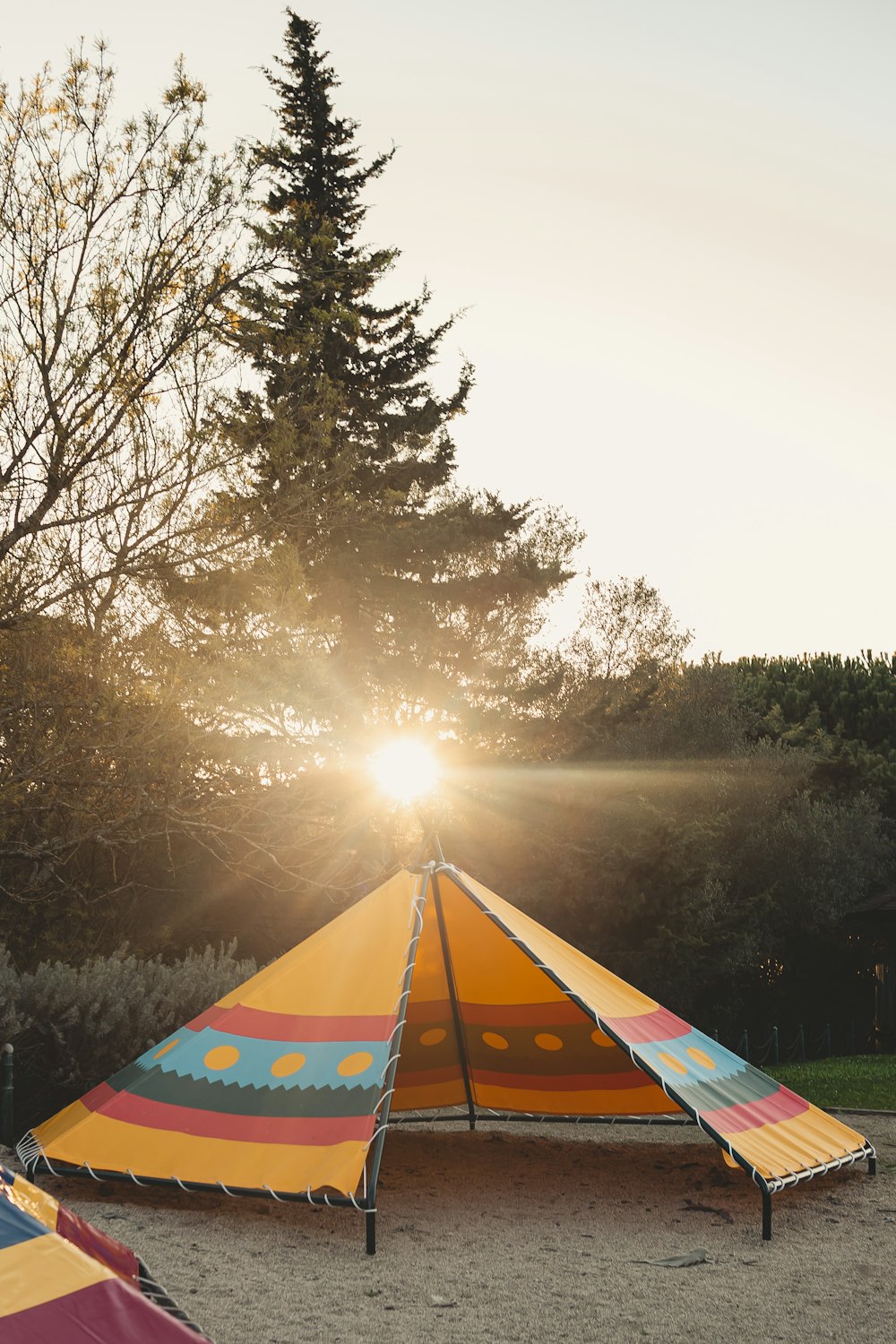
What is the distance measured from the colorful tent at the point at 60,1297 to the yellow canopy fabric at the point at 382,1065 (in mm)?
2799

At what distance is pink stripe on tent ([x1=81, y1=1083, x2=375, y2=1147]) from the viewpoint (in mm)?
5645

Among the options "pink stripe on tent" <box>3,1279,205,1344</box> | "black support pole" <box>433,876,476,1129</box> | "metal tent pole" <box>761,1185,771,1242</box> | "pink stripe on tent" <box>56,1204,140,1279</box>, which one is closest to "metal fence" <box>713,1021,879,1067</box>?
"black support pole" <box>433,876,476,1129</box>

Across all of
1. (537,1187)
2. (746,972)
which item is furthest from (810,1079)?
(746,972)

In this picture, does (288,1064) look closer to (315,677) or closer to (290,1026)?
(290,1026)

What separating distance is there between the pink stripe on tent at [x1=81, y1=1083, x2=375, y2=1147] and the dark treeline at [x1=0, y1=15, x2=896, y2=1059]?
4.03 metres

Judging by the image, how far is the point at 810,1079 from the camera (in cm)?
1373

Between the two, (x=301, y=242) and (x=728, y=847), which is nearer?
(x=301, y=242)

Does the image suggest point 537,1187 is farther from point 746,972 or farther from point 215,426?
point 746,972

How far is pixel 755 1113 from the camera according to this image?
6355mm

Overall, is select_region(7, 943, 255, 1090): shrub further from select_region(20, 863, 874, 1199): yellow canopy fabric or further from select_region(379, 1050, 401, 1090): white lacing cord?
select_region(379, 1050, 401, 1090): white lacing cord

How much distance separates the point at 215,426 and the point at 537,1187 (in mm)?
6889

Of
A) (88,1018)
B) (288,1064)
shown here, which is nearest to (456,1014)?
(288,1064)

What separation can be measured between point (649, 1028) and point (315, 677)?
27.5 feet

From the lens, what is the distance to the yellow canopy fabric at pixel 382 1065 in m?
5.79
